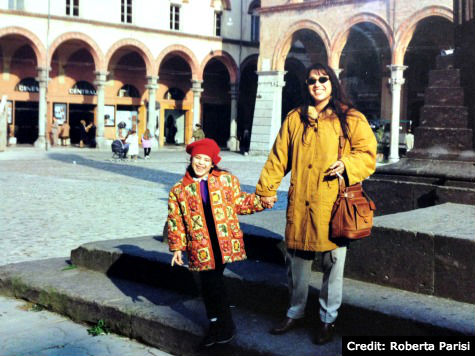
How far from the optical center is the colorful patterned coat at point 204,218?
398 cm

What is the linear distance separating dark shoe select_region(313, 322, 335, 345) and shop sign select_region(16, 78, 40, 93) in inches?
1150

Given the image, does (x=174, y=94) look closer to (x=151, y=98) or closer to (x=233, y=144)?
(x=233, y=144)

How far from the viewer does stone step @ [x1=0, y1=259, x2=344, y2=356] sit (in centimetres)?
397

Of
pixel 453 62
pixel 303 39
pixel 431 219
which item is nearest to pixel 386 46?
Result: pixel 303 39

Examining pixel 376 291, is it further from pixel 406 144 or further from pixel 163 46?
pixel 163 46

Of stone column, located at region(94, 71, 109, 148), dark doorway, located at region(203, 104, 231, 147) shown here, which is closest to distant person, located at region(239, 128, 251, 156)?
dark doorway, located at region(203, 104, 231, 147)

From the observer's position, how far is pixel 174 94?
3600 cm

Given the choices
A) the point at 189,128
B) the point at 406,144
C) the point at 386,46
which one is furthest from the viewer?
the point at 189,128

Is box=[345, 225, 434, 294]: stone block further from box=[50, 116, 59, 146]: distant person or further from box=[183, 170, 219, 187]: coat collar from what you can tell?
box=[50, 116, 59, 146]: distant person

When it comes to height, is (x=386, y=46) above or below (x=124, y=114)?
above

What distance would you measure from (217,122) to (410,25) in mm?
15633

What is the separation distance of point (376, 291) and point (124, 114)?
100 feet

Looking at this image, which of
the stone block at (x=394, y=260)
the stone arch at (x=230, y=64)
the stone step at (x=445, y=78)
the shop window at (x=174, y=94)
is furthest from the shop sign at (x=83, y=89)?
the stone block at (x=394, y=260)

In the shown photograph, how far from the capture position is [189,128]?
3609 centimetres
